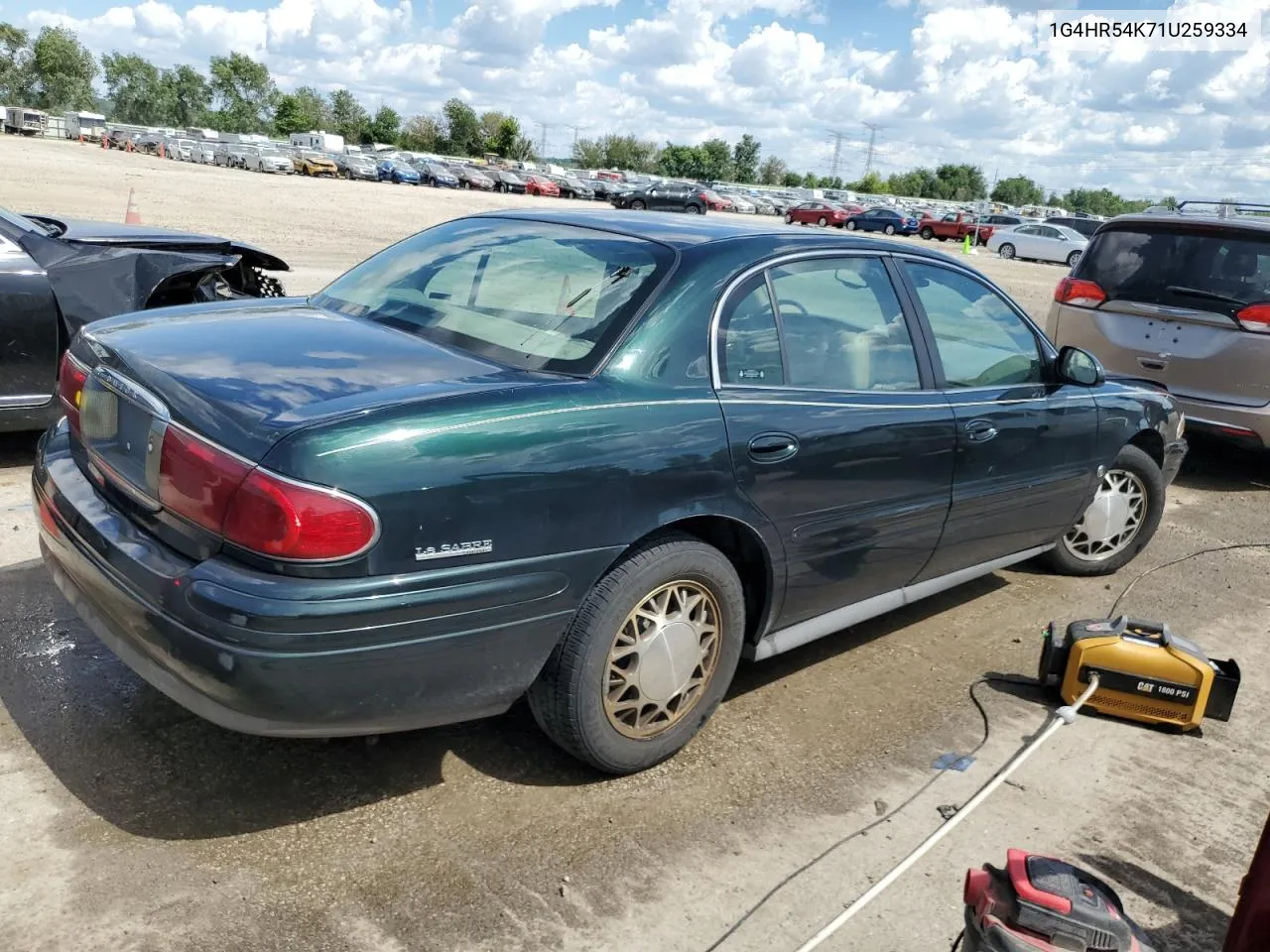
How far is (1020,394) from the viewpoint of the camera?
443cm

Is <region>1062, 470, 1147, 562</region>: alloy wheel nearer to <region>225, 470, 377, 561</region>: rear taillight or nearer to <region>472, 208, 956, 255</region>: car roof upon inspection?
<region>472, 208, 956, 255</region>: car roof

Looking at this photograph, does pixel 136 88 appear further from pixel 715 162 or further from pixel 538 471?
pixel 538 471

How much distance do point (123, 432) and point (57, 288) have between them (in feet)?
9.61

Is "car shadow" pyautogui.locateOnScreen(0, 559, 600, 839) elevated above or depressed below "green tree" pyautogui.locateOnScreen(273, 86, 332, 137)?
below

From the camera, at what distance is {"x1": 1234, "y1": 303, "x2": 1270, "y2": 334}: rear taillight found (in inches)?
274

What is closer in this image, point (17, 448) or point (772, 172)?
point (17, 448)

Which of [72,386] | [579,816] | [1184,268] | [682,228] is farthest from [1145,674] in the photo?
[1184,268]

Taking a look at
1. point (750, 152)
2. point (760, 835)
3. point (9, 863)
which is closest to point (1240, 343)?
point (760, 835)

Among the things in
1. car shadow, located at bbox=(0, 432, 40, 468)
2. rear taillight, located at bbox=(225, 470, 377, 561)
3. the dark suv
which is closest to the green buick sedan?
rear taillight, located at bbox=(225, 470, 377, 561)

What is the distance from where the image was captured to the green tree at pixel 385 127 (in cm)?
12391

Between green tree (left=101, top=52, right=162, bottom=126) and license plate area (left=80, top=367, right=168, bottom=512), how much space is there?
148 metres

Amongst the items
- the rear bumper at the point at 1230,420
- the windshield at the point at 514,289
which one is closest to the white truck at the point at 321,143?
the rear bumper at the point at 1230,420

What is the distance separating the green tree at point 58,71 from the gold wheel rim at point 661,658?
138m

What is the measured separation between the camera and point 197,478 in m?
2.64
